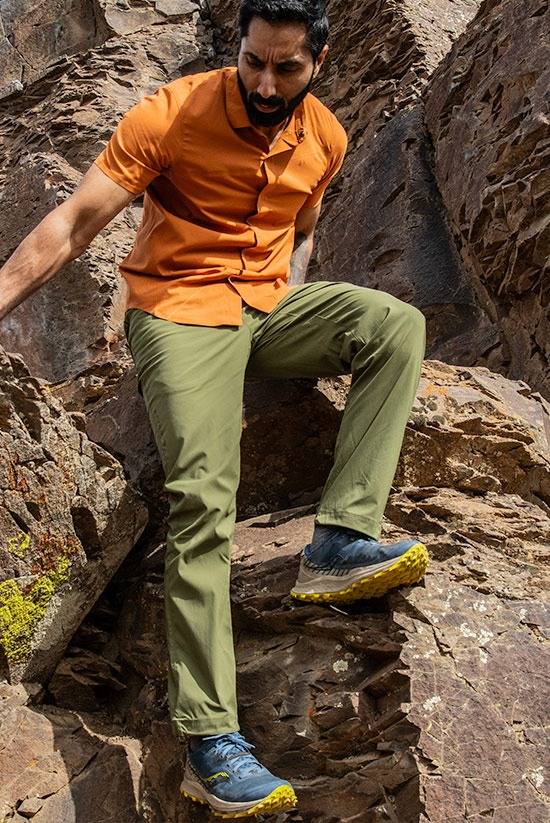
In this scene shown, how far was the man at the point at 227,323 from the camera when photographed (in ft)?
10.7

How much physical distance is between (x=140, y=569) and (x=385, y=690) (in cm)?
137

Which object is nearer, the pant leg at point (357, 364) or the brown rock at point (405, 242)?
the pant leg at point (357, 364)

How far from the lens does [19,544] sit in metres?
3.82

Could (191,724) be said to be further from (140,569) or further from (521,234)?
(521,234)

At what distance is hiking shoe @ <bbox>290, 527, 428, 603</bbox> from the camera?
3.35 m

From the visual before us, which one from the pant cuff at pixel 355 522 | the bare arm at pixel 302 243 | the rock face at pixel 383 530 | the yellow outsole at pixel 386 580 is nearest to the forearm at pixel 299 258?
the bare arm at pixel 302 243

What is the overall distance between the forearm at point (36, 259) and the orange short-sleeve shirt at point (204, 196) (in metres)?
0.29

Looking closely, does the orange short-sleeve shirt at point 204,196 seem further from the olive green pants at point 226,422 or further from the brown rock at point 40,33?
the brown rock at point 40,33

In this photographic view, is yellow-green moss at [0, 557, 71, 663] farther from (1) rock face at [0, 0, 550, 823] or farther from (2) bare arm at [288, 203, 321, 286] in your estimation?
(2) bare arm at [288, 203, 321, 286]

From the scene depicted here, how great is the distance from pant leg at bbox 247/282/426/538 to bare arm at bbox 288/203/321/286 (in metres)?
0.57

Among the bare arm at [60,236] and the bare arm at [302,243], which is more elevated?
the bare arm at [60,236]

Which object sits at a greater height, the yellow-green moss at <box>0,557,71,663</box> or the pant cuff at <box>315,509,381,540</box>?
the pant cuff at <box>315,509,381,540</box>

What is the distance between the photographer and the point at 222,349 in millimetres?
3729

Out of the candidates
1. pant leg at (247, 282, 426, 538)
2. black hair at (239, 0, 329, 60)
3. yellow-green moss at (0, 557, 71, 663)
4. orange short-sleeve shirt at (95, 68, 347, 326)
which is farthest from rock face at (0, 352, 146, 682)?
black hair at (239, 0, 329, 60)
